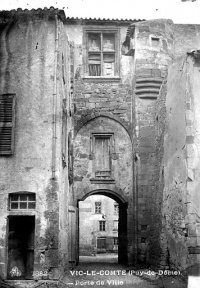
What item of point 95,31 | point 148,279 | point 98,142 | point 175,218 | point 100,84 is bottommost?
point 148,279

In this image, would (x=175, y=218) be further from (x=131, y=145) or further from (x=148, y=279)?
(x=131, y=145)

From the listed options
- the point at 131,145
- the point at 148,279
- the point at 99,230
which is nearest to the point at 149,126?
the point at 131,145

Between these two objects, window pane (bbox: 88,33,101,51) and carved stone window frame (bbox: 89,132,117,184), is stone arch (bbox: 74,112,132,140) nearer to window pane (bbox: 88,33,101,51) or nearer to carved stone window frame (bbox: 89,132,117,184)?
carved stone window frame (bbox: 89,132,117,184)

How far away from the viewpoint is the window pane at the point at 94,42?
1922 cm

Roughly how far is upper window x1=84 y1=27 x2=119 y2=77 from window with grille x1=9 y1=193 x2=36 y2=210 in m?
8.71

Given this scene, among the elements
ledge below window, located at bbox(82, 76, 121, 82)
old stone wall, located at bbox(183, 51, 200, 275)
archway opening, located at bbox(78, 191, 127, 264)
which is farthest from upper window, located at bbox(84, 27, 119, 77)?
archway opening, located at bbox(78, 191, 127, 264)

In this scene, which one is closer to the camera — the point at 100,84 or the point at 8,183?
the point at 8,183

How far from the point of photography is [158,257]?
48.6 ft

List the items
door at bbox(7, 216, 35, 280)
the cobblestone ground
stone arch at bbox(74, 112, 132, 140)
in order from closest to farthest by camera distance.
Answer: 1. the cobblestone ground
2. door at bbox(7, 216, 35, 280)
3. stone arch at bbox(74, 112, 132, 140)

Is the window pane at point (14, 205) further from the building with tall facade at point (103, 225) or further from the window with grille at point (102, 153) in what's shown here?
the building with tall facade at point (103, 225)

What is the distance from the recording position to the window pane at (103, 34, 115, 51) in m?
19.3

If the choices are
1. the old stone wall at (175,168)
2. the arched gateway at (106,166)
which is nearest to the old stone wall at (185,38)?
the arched gateway at (106,166)

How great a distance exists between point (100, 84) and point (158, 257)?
26.1 feet

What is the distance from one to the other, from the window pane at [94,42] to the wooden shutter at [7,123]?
804 cm
